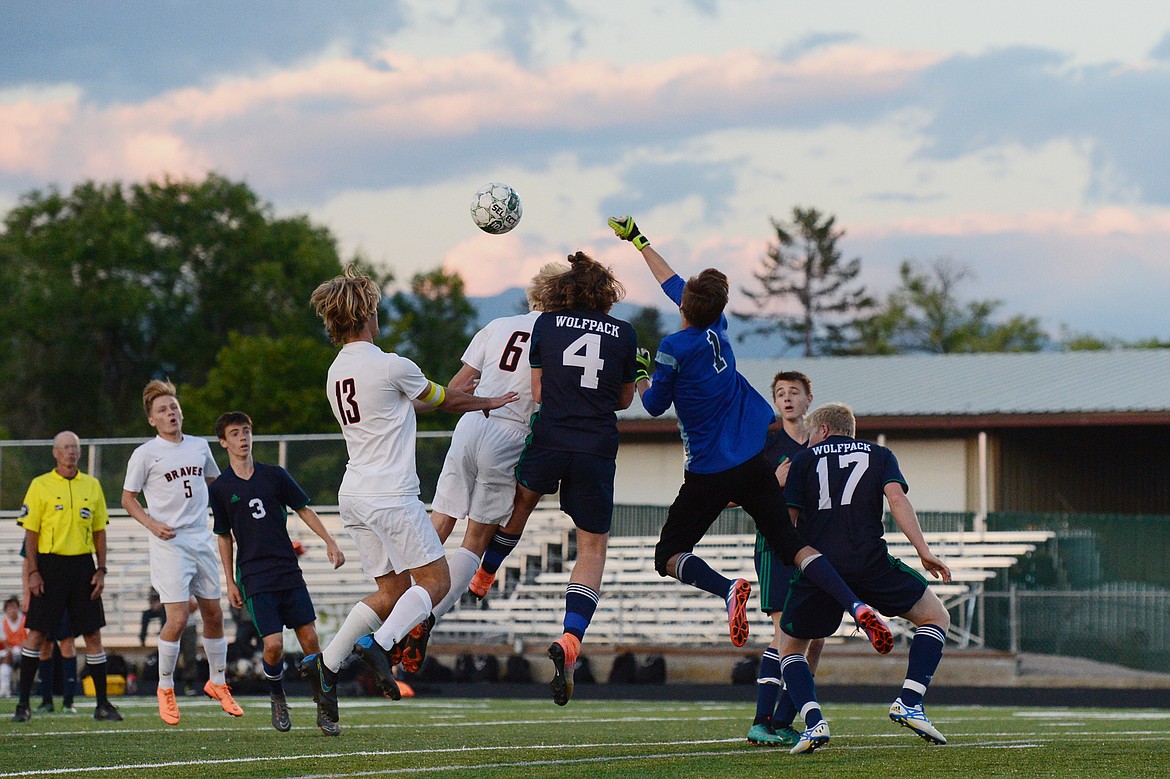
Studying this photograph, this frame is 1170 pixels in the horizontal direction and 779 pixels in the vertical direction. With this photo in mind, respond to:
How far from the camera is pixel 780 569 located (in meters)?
9.67

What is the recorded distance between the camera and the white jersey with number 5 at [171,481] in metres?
11.6

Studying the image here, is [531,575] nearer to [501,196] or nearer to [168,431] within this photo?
[168,431]

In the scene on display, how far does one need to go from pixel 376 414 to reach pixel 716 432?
6.22 feet

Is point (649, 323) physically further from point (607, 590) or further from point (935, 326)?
point (607, 590)

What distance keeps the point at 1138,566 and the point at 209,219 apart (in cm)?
4791

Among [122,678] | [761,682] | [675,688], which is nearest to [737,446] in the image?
[761,682]

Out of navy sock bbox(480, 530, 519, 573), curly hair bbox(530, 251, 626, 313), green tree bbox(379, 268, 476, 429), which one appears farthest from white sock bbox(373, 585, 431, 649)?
green tree bbox(379, 268, 476, 429)

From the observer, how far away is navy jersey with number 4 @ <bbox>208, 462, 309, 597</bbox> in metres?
10.9

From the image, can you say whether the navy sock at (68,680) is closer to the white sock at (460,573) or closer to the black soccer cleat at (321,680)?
the black soccer cleat at (321,680)

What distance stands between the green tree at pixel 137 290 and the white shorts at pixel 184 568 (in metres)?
48.9

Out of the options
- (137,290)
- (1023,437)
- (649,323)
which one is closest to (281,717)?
(1023,437)

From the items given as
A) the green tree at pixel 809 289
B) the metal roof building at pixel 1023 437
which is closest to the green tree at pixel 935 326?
the green tree at pixel 809 289

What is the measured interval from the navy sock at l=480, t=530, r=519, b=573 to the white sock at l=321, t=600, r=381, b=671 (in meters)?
0.79

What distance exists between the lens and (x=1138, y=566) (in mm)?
22594
